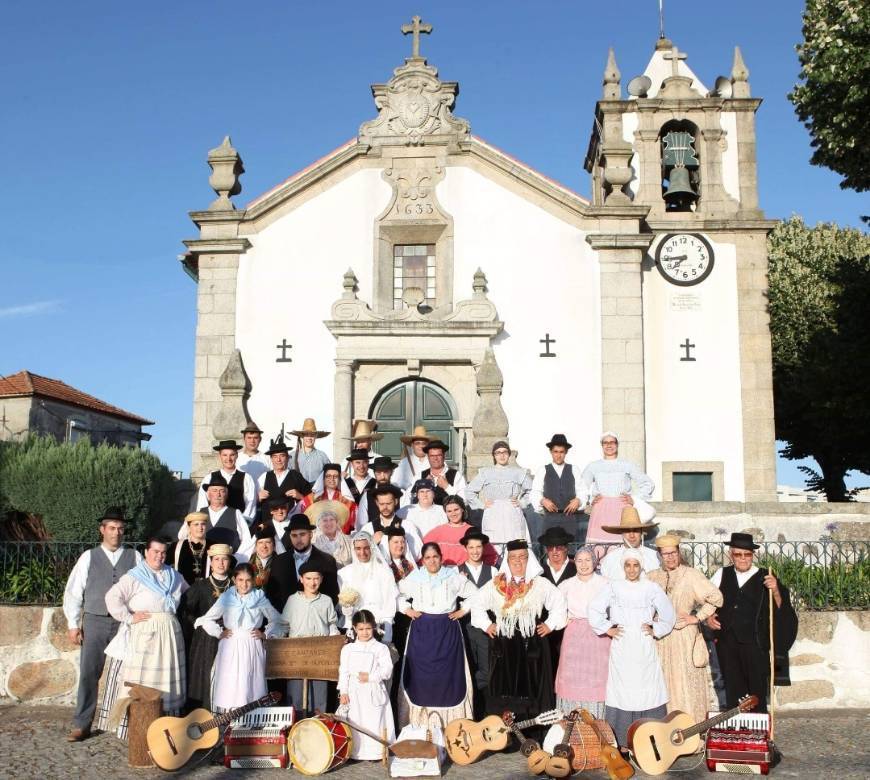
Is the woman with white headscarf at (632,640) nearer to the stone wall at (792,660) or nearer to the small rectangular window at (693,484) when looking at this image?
the stone wall at (792,660)

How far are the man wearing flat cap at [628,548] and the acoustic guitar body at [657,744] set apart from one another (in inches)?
43.5

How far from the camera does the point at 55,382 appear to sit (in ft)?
107

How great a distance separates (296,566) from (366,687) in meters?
1.35

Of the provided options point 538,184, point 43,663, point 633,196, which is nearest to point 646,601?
point 43,663

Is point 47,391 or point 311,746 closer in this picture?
point 311,746

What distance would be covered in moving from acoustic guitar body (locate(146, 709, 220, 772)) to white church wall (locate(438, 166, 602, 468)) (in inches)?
356

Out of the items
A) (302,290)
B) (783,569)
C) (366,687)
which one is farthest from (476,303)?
(366,687)

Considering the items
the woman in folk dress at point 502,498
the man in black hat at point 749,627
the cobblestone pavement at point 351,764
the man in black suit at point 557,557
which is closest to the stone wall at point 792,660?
the cobblestone pavement at point 351,764

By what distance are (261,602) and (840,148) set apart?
35.7 ft

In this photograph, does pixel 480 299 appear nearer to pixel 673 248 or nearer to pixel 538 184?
pixel 538 184

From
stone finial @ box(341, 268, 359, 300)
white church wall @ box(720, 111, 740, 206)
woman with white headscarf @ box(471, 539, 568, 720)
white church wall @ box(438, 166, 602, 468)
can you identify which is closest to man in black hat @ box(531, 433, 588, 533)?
woman with white headscarf @ box(471, 539, 568, 720)

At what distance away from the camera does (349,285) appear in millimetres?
15570

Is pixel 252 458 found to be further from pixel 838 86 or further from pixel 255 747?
pixel 838 86

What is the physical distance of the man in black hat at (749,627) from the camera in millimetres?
7199
